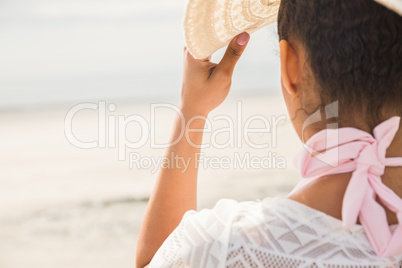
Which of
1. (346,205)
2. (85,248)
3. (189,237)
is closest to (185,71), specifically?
(189,237)

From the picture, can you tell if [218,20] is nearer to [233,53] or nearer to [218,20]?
[218,20]

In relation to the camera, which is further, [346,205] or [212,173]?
[212,173]

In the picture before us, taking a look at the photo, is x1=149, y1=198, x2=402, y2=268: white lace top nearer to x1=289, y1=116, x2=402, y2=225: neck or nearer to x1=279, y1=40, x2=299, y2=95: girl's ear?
x1=289, y1=116, x2=402, y2=225: neck

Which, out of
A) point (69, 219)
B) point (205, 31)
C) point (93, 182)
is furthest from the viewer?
point (93, 182)

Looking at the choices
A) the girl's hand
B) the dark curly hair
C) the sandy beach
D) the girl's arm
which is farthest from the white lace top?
the sandy beach

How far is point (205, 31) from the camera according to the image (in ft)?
5.25

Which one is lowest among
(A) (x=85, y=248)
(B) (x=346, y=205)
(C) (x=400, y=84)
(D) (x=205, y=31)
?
(A) (x=85, y=248)

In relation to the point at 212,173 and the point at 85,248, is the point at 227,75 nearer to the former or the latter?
the point at 85,248

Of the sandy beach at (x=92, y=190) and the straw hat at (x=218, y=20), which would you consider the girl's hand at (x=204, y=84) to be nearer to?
the straw hat at (x=218, y=20)

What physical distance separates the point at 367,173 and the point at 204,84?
664 millimetres

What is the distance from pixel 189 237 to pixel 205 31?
2.23 ft

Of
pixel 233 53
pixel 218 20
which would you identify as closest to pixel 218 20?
pixel 218 20

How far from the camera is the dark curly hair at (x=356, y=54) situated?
1.09 meters

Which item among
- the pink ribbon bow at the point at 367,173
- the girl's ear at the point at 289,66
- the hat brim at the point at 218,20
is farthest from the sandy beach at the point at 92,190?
the pink ribbon bow at the point at 367,173
